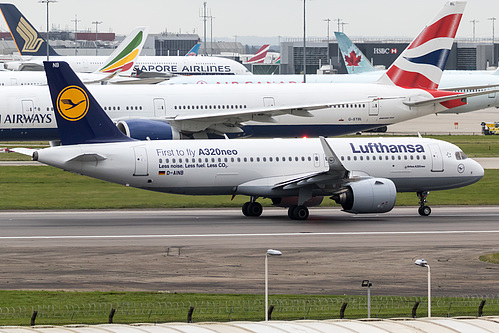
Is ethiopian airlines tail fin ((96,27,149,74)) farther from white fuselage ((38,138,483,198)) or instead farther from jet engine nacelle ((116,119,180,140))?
white fuselage ((38,138,483,198))

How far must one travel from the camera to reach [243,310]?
25719mm

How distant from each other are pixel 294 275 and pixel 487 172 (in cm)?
3274

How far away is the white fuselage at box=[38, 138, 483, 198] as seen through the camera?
42.2 m

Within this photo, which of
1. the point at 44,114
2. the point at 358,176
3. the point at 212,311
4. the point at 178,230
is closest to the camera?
the point at 212,311

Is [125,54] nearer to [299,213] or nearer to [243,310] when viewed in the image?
[299,213]

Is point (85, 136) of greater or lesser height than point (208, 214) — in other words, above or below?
above

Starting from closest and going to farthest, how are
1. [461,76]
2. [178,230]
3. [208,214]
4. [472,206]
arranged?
[178,230], [208,214], [472,206], [461,76]

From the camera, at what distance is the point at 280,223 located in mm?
42500

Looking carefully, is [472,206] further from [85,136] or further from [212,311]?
[212,311]

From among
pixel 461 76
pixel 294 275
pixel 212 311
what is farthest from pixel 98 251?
pixel 461 76

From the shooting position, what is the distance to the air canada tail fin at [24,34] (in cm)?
12925

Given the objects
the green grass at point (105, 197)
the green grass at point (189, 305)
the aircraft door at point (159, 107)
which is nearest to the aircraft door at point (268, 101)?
the aircraft door at point (159, 107)

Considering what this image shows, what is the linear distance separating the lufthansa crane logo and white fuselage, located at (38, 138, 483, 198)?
55.8 inches

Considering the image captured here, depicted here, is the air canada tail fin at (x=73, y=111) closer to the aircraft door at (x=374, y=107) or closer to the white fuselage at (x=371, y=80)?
the aircraft door at (x=374, y=107)
